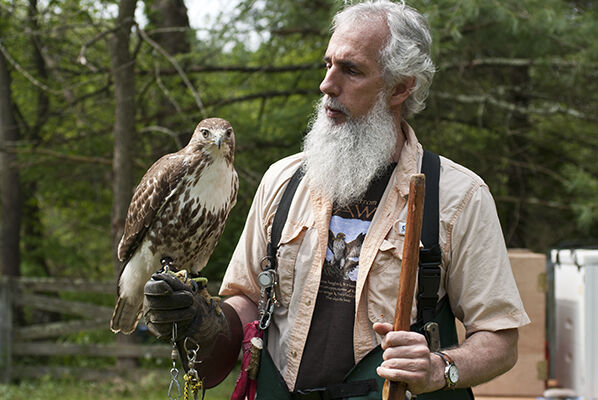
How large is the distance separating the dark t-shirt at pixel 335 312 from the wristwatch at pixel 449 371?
0.31 metres

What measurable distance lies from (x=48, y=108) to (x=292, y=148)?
258cm

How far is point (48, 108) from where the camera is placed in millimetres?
6754

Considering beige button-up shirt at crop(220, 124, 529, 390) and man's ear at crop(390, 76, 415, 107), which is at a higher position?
man's ear at crop(390, 76, 415, 107)

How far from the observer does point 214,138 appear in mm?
2301

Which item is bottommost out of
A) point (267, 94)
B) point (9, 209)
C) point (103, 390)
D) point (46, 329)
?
point (103, 390)

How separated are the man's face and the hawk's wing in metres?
0.58

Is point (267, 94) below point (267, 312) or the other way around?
the other way around

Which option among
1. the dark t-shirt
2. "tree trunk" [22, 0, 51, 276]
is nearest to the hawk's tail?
the dark t-shirt

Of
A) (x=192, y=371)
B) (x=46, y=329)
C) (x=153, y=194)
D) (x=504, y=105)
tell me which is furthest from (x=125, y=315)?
(x=46, y=329)

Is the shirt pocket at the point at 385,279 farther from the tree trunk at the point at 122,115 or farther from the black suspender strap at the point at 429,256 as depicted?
the tree trunk at the point at 122,115

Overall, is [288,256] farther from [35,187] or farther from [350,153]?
[35,187]

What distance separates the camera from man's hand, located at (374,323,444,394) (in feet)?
5.69

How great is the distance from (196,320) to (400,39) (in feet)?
3.68

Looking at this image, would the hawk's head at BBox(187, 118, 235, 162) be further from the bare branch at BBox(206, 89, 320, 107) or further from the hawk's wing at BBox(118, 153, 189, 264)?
the bare branch at BBox(206, 89, 320, 107)
